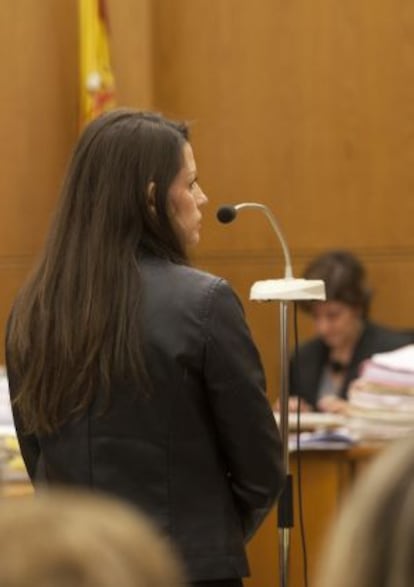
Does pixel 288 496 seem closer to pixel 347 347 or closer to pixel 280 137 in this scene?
pixel 347 347

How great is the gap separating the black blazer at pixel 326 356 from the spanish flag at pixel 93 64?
147cm

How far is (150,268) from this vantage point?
3012 millimetres

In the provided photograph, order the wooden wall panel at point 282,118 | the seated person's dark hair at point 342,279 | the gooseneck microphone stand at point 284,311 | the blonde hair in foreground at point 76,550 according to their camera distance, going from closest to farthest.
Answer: the blonde hair in foreground at point 76,550
the gooseneck microphone stand at point 284,311
the seated person's dark hair at point 342,279
the wooden wall panel at point 282,118

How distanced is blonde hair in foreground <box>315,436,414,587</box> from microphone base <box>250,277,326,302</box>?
→ 2.32 meters

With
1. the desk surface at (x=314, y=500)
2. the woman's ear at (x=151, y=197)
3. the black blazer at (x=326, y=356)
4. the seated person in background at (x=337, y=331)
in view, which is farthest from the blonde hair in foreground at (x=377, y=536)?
the seated person in background at (x=337, y=331)

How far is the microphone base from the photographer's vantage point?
11.9 feet

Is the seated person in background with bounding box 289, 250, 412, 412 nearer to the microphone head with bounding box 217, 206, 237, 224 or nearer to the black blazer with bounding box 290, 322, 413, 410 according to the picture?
the black blazer with bounding box 290, 322, 413, 410

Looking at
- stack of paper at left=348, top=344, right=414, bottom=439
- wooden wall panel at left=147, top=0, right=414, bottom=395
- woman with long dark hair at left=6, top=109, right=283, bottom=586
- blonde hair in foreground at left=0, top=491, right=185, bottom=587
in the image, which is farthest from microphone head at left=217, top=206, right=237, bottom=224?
wooden wall panel at left=147, top=0, right=414, bottom=395

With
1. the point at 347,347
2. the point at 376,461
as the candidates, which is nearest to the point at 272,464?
the point at 376,461

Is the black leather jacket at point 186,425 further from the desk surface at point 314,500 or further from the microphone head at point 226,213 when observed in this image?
the desk surface at point 314,500

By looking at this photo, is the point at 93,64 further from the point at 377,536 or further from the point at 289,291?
the point at 377,536

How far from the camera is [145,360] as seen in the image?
2939mm

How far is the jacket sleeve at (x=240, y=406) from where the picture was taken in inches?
116

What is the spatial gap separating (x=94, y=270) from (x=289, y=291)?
0.77m
